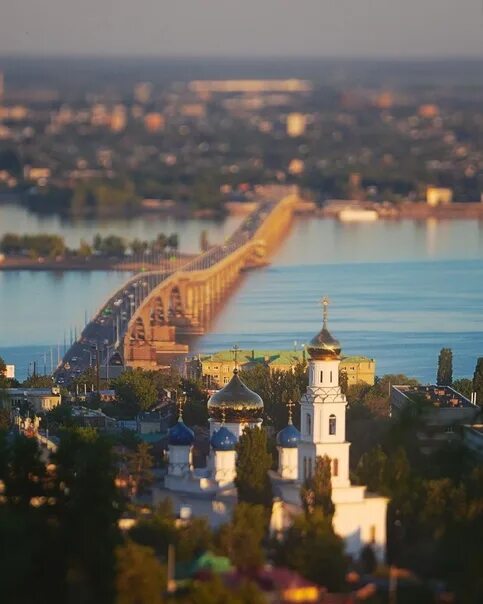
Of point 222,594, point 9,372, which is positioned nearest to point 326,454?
point 222,594

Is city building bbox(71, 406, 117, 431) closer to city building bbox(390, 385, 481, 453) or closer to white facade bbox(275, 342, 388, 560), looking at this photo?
city building bbox(390, 385, 481, 453)

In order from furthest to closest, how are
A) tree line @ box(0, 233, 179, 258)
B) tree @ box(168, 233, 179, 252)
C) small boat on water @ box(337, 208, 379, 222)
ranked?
small boat on water @ box(337, 208, 379, 222), tree @ box(168, 233, 179, 252), tree line @ box(0, 233, 179, 258)

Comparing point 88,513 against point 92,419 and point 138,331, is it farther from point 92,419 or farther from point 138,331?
point 138,331

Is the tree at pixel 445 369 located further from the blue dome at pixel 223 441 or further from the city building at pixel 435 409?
the blue dome at pixel 223 441

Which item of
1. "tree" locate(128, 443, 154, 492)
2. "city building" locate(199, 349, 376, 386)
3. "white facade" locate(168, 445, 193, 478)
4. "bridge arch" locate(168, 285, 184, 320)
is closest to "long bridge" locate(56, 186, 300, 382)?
"bridge arch" locate(168, 285, 184, 320)

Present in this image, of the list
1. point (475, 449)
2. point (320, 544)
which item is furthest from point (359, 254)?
point (320, 544)

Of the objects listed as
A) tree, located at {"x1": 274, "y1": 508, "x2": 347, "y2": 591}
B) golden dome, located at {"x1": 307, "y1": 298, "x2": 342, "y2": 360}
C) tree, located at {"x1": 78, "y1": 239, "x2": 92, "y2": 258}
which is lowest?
tree, located at {"x1": 274, "y1": 508, "x2": 347, "y2": 591}

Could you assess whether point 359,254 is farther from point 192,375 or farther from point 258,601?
point 258,601
